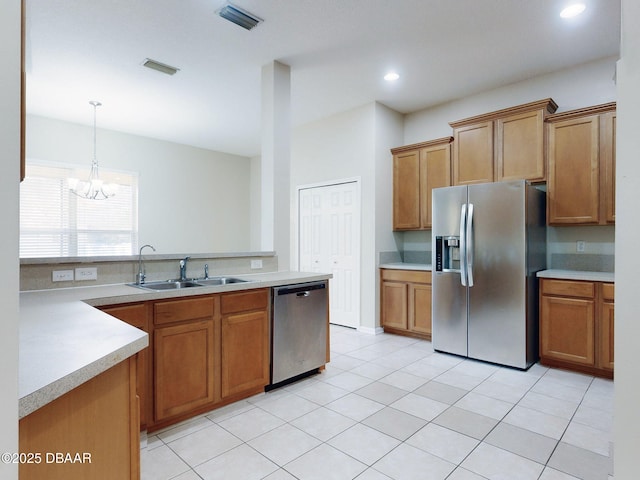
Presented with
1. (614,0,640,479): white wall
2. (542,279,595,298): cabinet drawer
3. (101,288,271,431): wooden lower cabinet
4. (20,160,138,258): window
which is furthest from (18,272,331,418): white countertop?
(20,160,138,258): window

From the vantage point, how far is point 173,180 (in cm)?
654

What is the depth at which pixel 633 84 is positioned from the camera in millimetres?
392

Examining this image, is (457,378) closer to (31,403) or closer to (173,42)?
(31,403)

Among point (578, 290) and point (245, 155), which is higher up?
point (245, 155)

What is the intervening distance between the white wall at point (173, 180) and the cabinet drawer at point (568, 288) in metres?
5.69

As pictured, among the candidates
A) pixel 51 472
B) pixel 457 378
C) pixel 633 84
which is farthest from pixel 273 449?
pixel 633 84

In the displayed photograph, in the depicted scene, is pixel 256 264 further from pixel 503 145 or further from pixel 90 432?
pixel 503 145

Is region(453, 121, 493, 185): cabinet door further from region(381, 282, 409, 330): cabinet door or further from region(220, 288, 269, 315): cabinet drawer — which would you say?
region(220, 288, 269, 315): cabinet drawer

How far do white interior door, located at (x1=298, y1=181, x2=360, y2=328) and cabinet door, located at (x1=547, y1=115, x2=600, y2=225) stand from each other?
88.2 inches

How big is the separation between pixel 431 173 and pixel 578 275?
194 centimetres

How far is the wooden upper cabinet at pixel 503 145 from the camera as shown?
3621mm

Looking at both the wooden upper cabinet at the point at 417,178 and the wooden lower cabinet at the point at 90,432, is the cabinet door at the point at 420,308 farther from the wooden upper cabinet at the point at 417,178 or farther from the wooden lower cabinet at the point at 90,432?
the wooden lower cabinet at the point at 90,432

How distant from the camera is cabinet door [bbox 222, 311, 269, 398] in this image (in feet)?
8.50

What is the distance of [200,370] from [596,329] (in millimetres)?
3301
